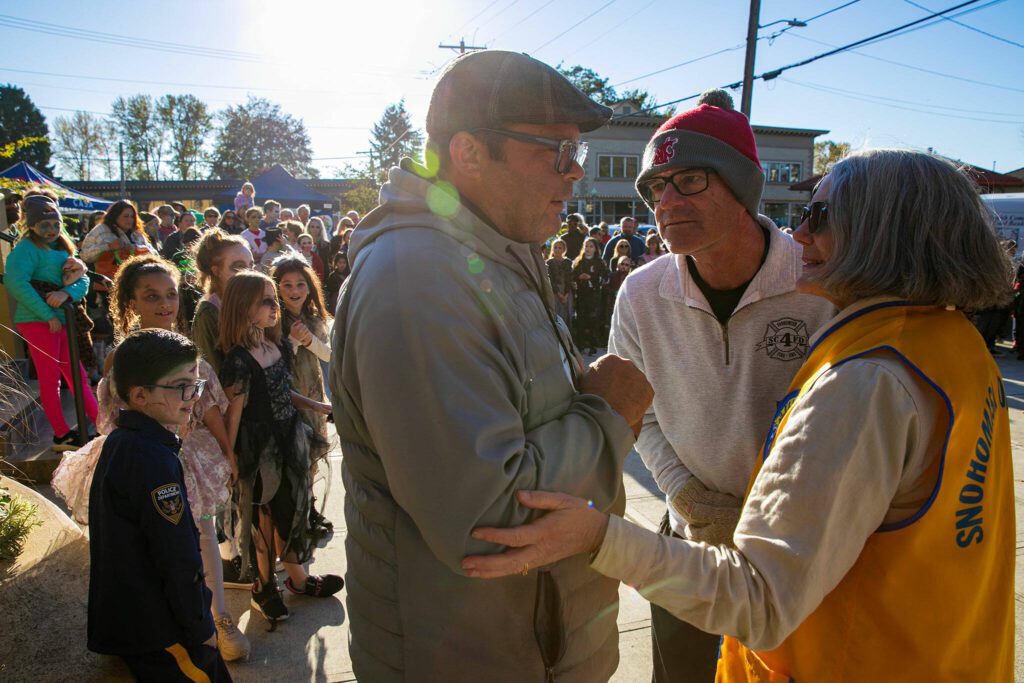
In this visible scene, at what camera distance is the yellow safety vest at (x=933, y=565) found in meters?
1.17

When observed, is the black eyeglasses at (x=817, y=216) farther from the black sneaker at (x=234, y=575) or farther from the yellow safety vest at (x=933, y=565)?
the black sneaker at (x=234, y=575)

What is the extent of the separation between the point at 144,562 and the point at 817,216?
2.35 meters

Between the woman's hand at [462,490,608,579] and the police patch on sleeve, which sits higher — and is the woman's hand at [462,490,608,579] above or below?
above

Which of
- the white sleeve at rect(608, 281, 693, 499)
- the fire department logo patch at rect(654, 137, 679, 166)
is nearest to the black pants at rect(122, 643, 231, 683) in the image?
the white sleeve at rect(608, 281, 693, 499)

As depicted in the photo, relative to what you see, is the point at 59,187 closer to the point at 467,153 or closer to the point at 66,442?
the point at 66,442

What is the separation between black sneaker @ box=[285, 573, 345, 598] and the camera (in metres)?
3.46

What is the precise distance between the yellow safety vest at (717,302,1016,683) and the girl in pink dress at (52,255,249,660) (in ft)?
7.97

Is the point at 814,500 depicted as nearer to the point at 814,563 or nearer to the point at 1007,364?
the point at 814,563

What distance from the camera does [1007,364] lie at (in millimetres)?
9836

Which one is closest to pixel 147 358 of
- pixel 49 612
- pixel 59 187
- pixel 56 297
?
pixel 49 612

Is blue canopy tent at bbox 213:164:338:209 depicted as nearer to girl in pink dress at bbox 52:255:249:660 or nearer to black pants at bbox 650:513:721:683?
girl in pink dress at bbox 52:255:249:660

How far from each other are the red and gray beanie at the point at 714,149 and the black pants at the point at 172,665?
91.8 inches

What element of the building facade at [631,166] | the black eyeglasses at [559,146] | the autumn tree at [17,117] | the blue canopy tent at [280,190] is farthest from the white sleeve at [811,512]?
the autumn tree at [17,117]

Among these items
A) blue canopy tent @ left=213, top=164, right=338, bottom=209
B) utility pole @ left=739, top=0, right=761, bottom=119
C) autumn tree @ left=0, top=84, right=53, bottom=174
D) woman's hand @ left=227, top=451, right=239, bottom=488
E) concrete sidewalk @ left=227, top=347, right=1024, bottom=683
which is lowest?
concrete sidewalk @ left=227, top=347, right=1024, bottom=683
